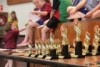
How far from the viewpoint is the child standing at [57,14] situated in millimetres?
3645

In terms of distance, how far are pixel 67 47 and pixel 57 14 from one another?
1384mm

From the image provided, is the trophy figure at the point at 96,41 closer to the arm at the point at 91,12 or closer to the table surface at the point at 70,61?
the table surface at the point at 70,61

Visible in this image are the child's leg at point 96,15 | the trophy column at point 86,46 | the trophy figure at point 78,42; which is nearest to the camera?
the trophy figure at point 78,42

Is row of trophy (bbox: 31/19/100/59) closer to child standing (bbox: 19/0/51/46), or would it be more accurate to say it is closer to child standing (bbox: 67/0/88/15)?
child standing (bbox: 67/0/88/15)

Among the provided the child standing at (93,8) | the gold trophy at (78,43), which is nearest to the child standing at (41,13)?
the child standing at (93,8)

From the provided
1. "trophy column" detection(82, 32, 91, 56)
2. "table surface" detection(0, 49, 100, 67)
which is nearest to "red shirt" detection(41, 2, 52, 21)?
"table surface" detection(0, 49, 100, 67)

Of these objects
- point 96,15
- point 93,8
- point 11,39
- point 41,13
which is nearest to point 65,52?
point 96,15

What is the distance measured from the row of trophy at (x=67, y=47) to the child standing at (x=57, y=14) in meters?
1.04

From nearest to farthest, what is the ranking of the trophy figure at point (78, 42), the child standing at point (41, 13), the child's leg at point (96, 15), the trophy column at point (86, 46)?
the trophy figure at point (78, 42)
the trophy column at point (86, 46)
the child's leg at point (96, 15)
the child standing at point (41, 13)

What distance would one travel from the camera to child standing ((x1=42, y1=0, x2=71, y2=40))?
364 cm

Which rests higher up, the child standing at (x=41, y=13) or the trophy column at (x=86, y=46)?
the child standing at (x=41, y=13)

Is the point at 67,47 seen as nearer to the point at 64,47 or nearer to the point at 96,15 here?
the point at 64,47

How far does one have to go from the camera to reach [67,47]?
2.34 m

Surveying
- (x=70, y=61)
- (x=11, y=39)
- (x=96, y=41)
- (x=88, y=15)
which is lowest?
(x=11, y=39)
